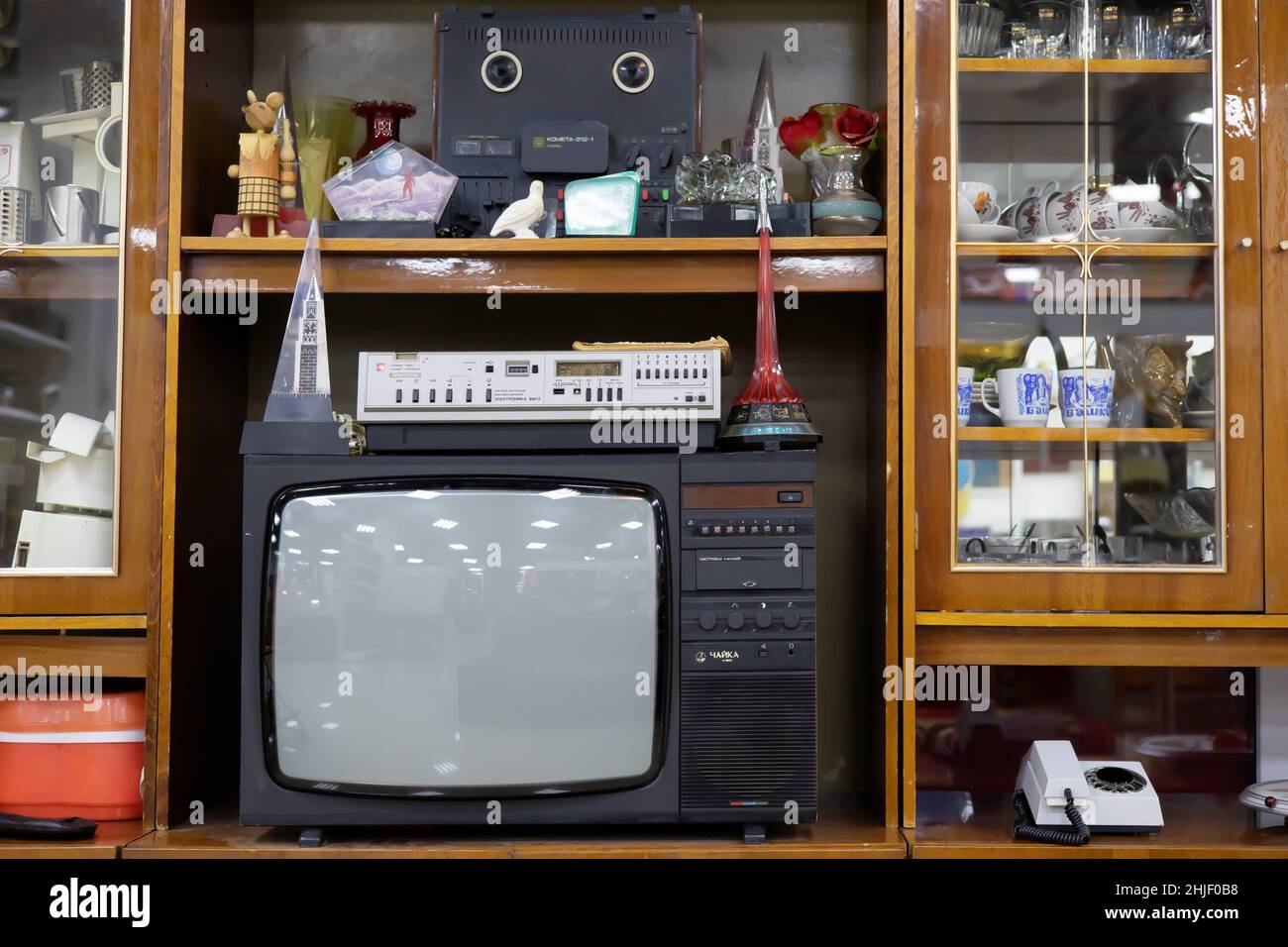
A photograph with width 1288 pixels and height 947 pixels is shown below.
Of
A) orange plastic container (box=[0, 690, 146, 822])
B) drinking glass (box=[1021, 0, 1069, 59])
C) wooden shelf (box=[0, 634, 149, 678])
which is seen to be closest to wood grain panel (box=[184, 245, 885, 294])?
drinking glass (box=[1021, 0, 1069, 59])

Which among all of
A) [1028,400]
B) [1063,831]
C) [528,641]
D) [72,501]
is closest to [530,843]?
[528,641]

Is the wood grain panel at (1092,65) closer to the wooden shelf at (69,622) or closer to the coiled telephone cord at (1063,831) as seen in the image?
the coiled telephone cord at (1063,831)

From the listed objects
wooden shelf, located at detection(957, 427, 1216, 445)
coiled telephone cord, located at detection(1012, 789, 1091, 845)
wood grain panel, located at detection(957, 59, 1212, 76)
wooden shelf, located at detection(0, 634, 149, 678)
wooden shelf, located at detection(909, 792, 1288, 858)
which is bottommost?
wooden shelf, located at detection(909, 792, 1288, 858)

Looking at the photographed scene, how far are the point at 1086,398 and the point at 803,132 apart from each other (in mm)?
622

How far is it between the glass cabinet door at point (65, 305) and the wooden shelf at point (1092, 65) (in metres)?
1.29

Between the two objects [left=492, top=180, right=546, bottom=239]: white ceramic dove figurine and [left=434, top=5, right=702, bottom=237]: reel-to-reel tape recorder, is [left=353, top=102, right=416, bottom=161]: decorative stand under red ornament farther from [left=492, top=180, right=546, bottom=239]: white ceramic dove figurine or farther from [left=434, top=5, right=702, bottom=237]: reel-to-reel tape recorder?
[left=492, top=180, right=546, bottom=239]: white ceramic dove figurine

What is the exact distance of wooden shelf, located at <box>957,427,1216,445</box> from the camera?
1619mm

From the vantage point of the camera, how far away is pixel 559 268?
1617mm

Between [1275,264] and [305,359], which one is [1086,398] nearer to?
[1275,264]

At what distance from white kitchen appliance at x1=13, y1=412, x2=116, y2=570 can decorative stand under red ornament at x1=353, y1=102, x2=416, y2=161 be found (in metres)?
0.60

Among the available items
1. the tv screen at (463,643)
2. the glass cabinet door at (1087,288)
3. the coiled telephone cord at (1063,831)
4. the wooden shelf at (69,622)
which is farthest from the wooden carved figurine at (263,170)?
the coiled telephone cord at (1063,831)

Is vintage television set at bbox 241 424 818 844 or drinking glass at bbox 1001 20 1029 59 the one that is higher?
drinking glass at bbox 1001 20 1029 59
